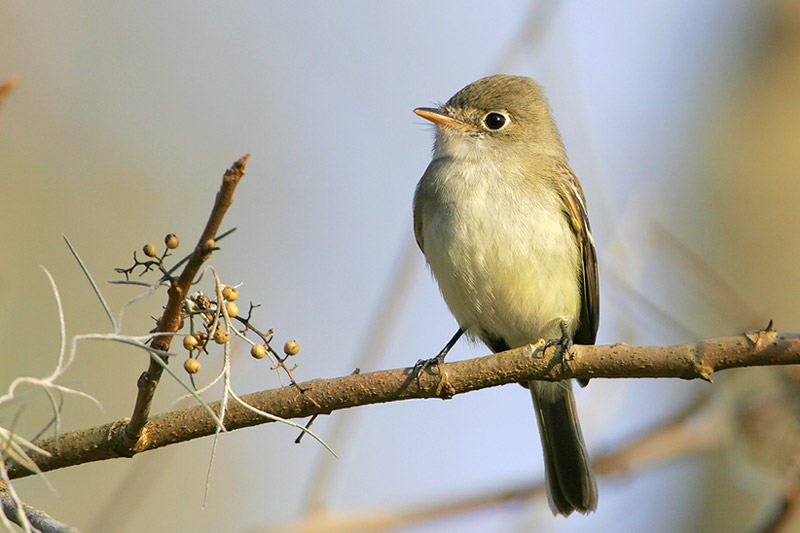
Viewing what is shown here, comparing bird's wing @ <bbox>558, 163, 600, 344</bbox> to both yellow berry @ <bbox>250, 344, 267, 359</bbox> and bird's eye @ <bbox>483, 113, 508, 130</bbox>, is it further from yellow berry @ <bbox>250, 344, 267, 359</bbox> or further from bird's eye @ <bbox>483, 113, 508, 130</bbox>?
yellow berry @ <bbox>250, 344, 267, 359</bbox>

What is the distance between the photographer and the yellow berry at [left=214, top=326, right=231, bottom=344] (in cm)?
221

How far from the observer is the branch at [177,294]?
183cm

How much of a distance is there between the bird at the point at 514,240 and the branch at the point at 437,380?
1216 millimetres

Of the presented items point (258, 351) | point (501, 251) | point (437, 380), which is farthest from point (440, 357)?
point (258, 351)

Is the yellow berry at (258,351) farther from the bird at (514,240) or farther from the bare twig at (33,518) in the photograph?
the bird at (514,240)

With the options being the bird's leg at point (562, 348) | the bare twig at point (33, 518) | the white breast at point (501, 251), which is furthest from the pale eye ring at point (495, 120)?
the bare twig at point (33, 518)

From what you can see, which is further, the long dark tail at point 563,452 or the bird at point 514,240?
the long dark tail at point 563,452

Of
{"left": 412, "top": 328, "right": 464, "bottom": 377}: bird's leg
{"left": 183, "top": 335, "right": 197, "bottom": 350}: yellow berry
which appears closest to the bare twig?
{"left": 183, "top": 335, "right": 197, "bottom": 350}: yellow berry

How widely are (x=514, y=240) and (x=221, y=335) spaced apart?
7.88 feet

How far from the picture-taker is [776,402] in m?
4.07

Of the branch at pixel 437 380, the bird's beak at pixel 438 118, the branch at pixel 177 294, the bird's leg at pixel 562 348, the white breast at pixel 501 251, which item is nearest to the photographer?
the branch at pixel 177 294

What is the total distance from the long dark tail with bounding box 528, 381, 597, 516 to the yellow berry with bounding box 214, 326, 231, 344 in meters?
2.80

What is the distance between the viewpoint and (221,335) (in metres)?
2.22

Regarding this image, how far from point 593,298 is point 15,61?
5.85 metres
